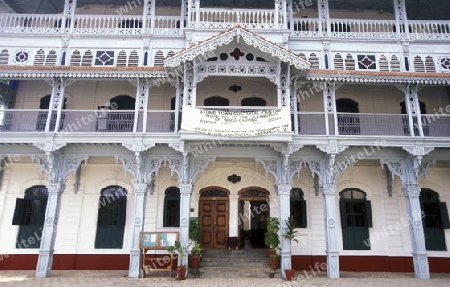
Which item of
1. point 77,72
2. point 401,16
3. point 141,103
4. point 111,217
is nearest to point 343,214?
point 401,16

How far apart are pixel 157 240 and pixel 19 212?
24.4 ft

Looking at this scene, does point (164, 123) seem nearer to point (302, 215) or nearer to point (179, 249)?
point (179, 249)

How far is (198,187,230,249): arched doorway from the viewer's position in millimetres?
16172

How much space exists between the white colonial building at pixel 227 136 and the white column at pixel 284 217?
0.08 m

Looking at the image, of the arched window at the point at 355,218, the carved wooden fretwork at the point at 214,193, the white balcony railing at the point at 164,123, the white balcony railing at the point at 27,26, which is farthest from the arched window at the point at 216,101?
the white balcony railing at the point at 27,26

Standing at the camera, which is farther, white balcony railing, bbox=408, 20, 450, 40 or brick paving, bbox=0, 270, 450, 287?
white balcony railing, bbox=408, 20, 450, 40

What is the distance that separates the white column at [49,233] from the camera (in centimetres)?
1338

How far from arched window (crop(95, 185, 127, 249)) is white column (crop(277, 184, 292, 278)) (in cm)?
752

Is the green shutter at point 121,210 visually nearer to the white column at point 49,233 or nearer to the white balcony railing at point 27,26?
the white column at point 49,233

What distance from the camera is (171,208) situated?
16.3 metres

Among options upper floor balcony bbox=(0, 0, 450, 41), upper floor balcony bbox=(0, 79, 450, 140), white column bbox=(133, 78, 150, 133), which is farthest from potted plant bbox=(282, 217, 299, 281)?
upper floor balcony bbox=(0, 0, 450, 41)

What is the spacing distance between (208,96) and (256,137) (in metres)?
4.61

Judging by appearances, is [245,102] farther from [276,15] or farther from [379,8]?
[379,8]

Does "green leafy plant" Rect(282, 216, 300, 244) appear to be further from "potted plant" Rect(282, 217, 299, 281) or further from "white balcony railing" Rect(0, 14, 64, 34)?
"white balcony railing" Rect(0, 14, 64, 34)
